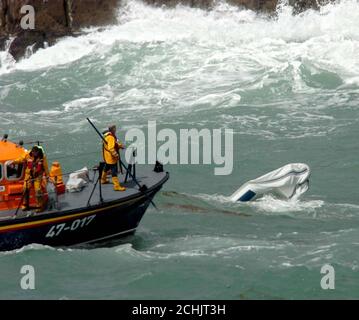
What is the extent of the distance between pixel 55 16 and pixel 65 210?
25.3 meters

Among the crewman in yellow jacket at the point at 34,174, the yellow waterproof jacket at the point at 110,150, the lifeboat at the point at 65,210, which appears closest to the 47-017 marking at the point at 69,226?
the lifeboat at the point at 65,210

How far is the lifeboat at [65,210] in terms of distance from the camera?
1739cm

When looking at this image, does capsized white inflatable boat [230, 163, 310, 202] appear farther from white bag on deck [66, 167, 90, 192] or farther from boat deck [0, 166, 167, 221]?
white bag on deck [66, 167, 90, 192]

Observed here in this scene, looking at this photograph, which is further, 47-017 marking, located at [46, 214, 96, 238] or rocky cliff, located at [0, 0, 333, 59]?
rocky cliff, located at [0, 0, 333, 59]

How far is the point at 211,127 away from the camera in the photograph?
1123 inches

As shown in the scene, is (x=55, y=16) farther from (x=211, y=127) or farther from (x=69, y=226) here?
(x=69, y=226)

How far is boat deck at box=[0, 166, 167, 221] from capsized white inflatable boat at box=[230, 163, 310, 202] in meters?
3.10

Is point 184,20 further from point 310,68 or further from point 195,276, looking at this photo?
point 195,276

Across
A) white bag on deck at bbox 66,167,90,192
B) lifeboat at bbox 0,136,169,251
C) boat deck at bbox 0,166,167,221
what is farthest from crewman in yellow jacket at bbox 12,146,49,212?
white bag on deck at bbox 66,167,90,192

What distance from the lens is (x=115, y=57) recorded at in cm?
3819

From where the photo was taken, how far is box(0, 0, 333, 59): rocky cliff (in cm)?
4072

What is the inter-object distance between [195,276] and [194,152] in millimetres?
10122

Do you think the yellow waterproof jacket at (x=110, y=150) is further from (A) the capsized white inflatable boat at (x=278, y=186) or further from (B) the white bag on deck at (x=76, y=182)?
(A) the capsized white inflatable boat at (x=278, y=186)
